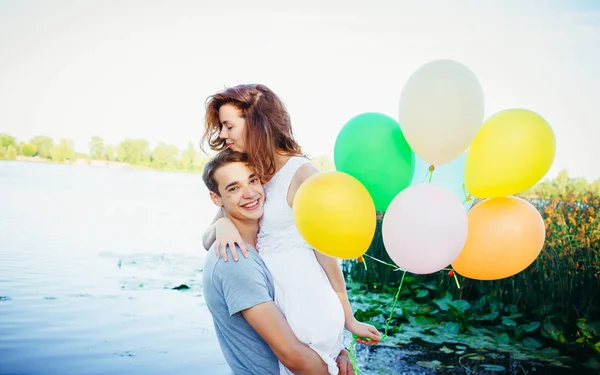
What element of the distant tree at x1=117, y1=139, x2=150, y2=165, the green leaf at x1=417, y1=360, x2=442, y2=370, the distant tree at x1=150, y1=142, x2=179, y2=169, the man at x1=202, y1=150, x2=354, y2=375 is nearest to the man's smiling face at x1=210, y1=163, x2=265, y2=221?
the man at x1=202, y1=150, x2=354, y2=375

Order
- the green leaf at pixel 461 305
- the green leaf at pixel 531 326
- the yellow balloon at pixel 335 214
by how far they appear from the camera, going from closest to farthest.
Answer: the yellow balloon at pixel 335 214 < the green leaf at pixel 531 326 < the green leaf at pixel 461 305

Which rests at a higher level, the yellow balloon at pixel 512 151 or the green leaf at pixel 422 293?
the yellow balloon at pixel 512 151

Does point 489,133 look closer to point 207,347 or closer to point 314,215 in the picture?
point 314,215

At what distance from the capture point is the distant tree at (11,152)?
31.6 metres

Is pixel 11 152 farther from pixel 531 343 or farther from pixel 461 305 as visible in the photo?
pixel 531 343

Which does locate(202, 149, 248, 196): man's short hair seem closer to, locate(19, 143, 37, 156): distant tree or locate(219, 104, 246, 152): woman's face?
locate(219, 104, 246, 152): woman's face

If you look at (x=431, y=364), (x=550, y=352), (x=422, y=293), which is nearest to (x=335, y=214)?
(x=431, y=364)

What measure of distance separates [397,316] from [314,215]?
320 cm

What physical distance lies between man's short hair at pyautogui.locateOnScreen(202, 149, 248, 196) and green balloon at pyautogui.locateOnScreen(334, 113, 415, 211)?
1.40 feet

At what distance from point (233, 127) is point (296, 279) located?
718 millimetres

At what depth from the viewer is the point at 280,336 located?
1875 millimetres

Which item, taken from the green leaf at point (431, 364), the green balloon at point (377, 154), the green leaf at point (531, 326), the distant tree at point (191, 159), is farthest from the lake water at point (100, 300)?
the distant tree at point (191, 159)

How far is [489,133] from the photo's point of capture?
72.3 inches

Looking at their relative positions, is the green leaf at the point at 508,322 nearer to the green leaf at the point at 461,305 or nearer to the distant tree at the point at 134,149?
the green leaf at the point at 461,305
